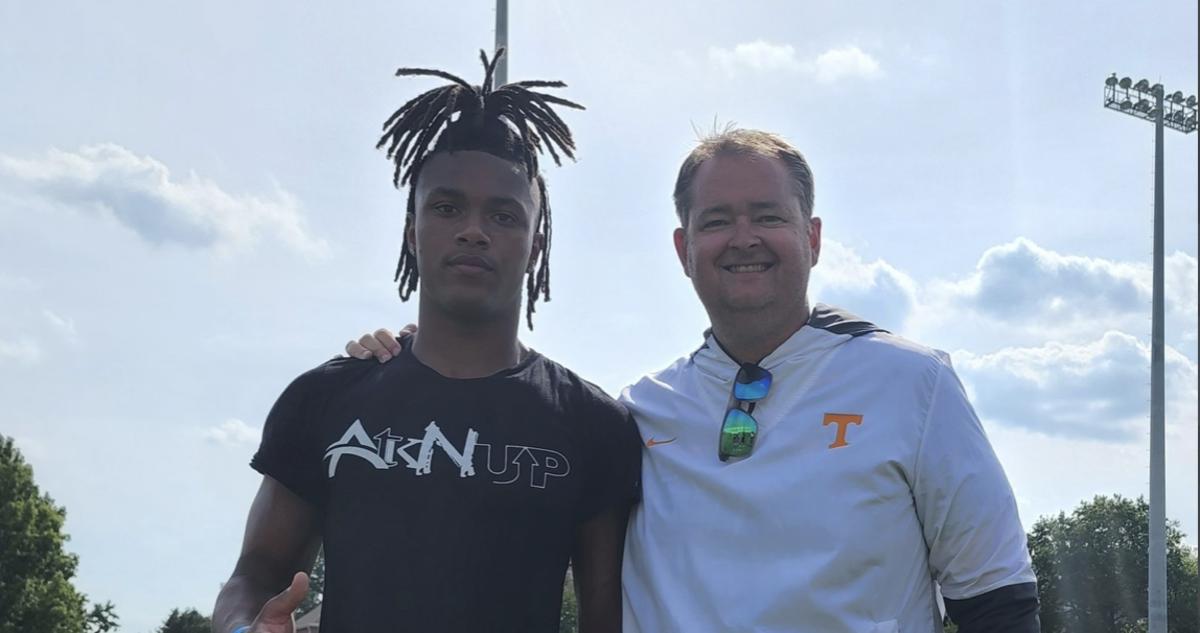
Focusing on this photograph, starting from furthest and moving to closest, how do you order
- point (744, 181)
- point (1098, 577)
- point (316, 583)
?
point (316, 583) < point (1098, 577) < point (744, 181)

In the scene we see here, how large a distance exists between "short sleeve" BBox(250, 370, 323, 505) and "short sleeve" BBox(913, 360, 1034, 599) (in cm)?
190

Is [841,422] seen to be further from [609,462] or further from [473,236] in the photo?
[473,236]

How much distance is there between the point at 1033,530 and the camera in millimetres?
50250

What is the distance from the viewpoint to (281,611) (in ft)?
10.5

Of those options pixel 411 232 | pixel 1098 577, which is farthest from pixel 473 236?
pixel 1098 577

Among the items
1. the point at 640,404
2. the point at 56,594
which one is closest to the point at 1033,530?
the point at 56,594

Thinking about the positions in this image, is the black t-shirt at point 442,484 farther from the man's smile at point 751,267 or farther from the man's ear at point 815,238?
the man's ear at point 815,238

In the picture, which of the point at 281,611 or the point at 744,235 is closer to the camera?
the point at 281,611

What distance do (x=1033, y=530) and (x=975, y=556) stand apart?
5070 centimetres

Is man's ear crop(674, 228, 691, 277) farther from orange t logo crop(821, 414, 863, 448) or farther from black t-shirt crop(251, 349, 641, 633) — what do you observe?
orange t logo crop(821, 414, 863, 448)

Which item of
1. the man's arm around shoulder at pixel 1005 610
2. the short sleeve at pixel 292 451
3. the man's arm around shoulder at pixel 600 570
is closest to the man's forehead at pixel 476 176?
the short sleeve at pixel 292 451

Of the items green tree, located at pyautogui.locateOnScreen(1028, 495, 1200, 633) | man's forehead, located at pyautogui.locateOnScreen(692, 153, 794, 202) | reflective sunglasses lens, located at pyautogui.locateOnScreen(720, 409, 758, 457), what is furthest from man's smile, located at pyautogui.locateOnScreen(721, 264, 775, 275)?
green tree, located at pyautogui.locateOnScreen(1028, 495, 1200, 633)

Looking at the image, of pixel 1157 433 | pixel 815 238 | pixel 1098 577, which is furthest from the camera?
pixel 1098 577

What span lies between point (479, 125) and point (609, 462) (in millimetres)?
1250
